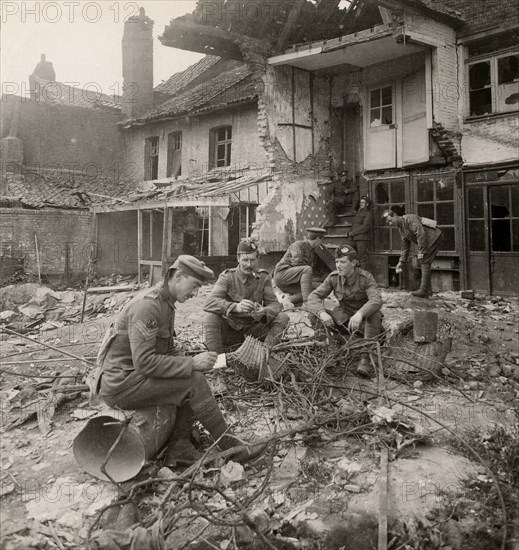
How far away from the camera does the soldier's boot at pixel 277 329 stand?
21.0 feet

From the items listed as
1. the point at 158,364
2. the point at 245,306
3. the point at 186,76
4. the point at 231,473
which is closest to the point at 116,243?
the point at 186,76

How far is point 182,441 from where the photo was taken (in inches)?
181

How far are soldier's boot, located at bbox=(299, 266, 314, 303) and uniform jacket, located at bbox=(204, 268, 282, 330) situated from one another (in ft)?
7.69

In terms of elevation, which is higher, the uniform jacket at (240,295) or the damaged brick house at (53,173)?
the damaged brick house at (53,173)

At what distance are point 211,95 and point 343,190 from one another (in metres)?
5.92

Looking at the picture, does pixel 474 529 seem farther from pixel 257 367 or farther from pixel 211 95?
pixel 211 95

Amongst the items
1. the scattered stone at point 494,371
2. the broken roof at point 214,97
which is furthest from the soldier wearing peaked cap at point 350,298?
the broken roof at point 214,97

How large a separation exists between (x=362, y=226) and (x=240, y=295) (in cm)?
683

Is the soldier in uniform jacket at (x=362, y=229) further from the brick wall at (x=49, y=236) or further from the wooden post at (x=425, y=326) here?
the brick wall at (x=49, y=236)

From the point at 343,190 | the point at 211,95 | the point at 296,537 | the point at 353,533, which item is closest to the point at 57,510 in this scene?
the point at 296,537

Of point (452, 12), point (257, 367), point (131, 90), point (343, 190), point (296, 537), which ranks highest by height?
point (131, 90)

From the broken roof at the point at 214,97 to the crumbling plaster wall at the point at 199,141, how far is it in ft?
1.30

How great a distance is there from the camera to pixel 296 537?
3.66 m

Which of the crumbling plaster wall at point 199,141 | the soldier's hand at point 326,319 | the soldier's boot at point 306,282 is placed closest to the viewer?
the soldier's hand at point 326,319
